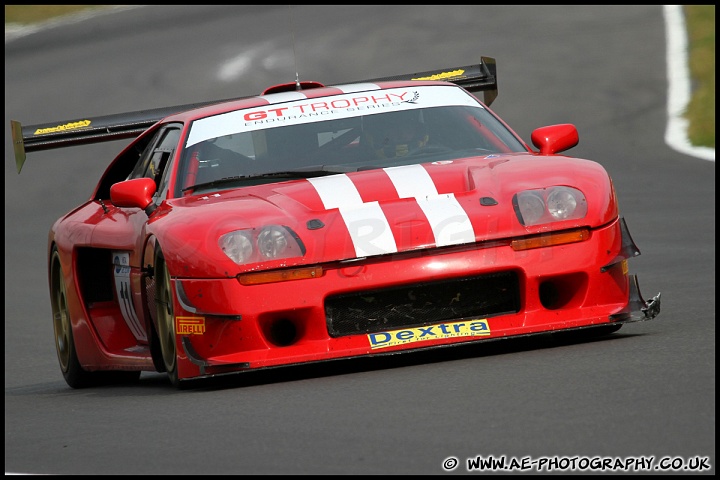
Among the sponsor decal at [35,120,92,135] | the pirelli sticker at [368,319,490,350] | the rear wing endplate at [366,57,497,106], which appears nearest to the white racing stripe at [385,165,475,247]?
the pirelli sticker at [368,319,490,350]

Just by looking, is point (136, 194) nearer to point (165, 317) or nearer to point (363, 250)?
point (165, 317)

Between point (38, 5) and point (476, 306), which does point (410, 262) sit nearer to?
point (476, 306)

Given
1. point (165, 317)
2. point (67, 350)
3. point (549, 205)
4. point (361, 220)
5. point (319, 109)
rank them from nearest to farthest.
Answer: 1. point (361, 220)
2. point (549, 205)
3. point (165, 317)
4. point (319, 109)
5. point (67, 350)

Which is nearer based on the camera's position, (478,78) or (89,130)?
(89,130)

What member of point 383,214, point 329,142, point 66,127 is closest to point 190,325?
point 383,214

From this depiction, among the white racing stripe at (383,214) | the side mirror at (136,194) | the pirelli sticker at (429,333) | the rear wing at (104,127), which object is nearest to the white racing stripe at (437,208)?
the white racing stripe at (383,214)

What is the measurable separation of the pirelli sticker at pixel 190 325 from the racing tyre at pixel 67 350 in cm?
197

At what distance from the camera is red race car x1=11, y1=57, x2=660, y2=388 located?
5.53m

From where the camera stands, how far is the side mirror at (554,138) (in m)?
6.61

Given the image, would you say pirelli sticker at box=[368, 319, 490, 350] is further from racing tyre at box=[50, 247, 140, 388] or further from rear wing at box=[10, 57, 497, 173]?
rear wing at box=[10, 57, 497, 173]

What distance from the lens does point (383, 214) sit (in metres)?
5.64

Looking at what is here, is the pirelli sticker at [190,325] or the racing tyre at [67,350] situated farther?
the racing tyre at [67,350]

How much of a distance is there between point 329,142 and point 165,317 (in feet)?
3.79

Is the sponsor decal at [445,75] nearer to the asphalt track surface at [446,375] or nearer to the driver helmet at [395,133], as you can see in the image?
the asphalt track surface at [446,375]
